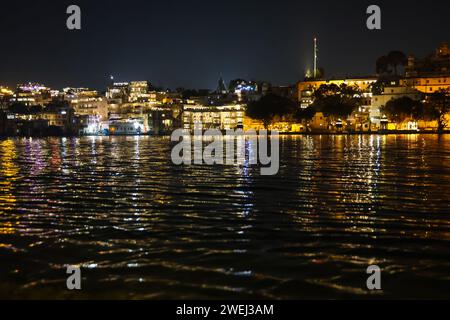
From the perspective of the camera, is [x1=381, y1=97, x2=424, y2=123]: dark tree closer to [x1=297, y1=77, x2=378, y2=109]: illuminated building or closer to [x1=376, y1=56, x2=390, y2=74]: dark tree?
[x1=297, y1=77, x2=378, y2=109]: illuminated building

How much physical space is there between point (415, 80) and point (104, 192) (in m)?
148

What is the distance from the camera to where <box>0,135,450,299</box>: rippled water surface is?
355 inches

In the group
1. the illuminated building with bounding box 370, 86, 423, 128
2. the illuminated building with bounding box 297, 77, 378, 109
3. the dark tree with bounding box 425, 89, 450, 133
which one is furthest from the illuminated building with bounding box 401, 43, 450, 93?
the illuminated building with bounding box 297, 77, 378, 109

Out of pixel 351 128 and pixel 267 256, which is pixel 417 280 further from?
pixel 351 128

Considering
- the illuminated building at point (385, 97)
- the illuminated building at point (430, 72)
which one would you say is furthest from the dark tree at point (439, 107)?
the illuminated building at point (430, 72)

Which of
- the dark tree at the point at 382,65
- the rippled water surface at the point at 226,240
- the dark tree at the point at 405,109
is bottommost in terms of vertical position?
the rippled water surface at the point at 226,240

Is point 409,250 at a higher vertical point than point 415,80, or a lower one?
lower

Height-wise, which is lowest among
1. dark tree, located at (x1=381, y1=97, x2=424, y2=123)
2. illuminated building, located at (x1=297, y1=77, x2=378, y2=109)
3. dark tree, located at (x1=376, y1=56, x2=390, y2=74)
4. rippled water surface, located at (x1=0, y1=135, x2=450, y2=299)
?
rippled water surface, located at (x1=0, y1=135, x2=450, y2=299)

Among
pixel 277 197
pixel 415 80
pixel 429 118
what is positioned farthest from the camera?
pixel 415 80

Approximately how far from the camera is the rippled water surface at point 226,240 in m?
9.01

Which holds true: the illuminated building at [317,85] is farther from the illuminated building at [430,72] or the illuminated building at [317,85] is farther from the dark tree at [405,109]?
the dark tree at [405,109]

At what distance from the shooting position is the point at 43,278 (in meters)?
9.46

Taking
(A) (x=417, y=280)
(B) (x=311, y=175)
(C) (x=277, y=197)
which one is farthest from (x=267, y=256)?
(B) (x=311, y=175)
